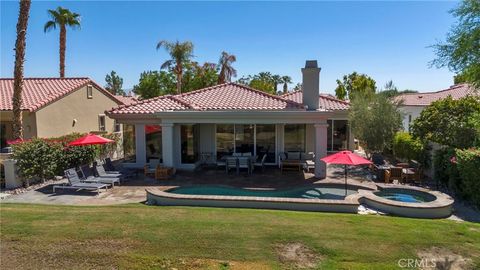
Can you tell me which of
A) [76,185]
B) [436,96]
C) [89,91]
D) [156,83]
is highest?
[156,83]

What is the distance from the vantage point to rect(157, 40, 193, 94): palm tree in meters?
44.3

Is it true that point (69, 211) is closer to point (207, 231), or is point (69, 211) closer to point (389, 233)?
point (207, 231)

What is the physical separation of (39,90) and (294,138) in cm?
2058

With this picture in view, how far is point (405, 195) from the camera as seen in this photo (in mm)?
14219

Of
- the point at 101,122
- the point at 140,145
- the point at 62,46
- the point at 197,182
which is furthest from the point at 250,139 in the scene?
the point at 62,46

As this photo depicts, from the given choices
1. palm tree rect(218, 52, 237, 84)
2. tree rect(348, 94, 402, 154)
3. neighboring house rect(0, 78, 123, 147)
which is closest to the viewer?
tree rect(348, 94, 402, 154)

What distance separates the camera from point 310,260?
7668 mm

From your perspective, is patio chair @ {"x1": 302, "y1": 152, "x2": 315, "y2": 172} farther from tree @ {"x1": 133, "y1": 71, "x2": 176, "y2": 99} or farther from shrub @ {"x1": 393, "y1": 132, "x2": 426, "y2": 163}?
tree @ {"x1": 133, "y1": 71, "x2": 176, "y2": 99}

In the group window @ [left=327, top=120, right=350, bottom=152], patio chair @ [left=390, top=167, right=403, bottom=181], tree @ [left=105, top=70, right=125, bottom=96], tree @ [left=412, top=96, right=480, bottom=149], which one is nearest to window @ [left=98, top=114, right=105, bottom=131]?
window @ [left=327, top=120, right=350, bottom=152]

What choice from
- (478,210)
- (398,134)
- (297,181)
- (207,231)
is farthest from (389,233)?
(398,134)

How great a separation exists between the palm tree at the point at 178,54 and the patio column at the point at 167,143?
26.6 meters

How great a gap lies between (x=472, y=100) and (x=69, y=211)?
68.6 feet

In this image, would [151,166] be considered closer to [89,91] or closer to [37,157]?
[37,157]

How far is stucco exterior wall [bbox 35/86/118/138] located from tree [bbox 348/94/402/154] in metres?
21.7
